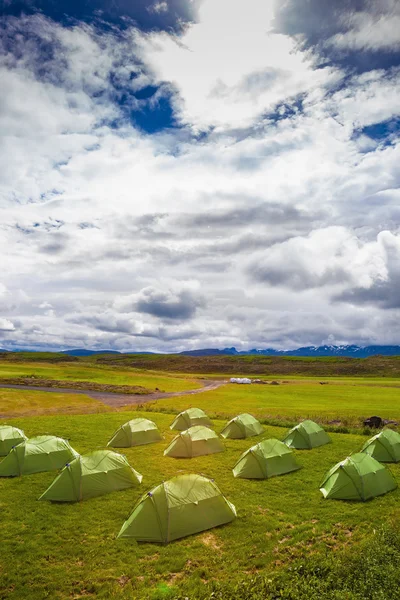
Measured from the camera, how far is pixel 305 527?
17719 millimetres

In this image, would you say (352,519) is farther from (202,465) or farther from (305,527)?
(202,465)

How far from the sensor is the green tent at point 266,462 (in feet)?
80.9

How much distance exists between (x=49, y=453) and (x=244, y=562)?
17.1 meters

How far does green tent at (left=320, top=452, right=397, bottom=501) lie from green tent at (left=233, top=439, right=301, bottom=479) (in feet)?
12.1

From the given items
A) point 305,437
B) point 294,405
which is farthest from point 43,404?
point 305,437

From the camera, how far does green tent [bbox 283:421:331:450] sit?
32000 millimetres

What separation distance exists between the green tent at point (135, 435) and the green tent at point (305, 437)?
1247 centimetres

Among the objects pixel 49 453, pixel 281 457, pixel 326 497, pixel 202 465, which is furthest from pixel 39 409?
pixel 326 497

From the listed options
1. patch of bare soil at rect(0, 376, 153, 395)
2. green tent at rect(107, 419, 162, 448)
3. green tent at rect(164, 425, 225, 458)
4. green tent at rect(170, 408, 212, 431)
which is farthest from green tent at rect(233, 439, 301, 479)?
patch of bare soil at rect(0, 376, 153, 395)

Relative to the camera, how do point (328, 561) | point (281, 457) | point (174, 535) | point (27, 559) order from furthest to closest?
point (281, 457) → point (174, 535) → point (27, 559) → point (328, 561)

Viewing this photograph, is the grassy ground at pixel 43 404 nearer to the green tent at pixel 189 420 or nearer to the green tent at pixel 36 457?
the green tent at pixel 189 420

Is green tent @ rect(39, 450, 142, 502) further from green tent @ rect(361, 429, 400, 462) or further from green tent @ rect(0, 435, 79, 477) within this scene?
green tent @ rect(361, 429, 400, 462)

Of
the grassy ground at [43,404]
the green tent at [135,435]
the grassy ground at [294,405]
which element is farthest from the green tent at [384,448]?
the grassy ground at [43,404]

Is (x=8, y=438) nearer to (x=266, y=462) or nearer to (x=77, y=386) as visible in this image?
(x=266, y=462)
